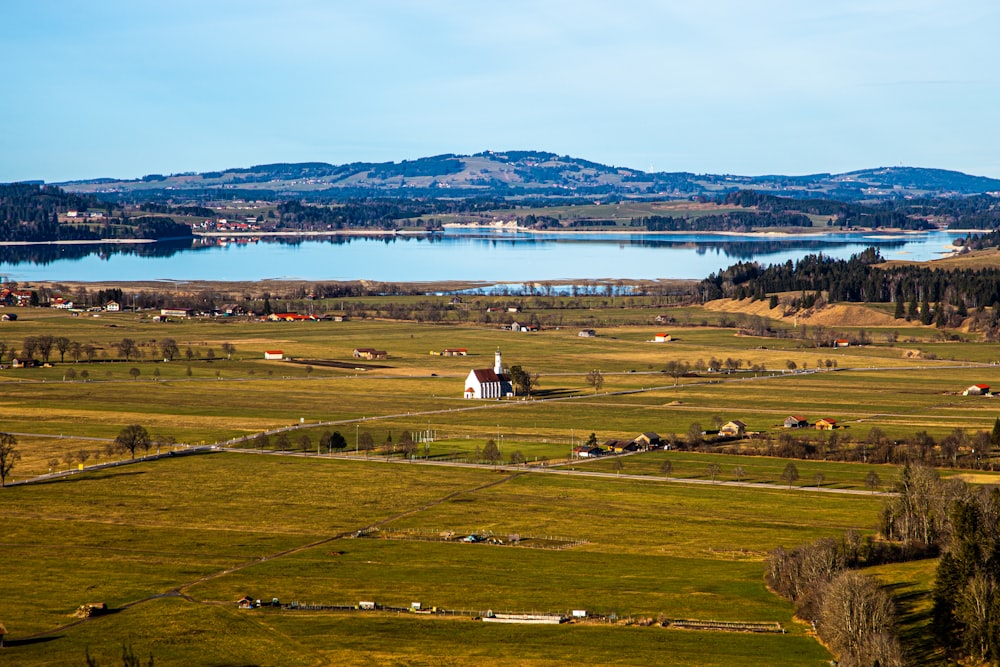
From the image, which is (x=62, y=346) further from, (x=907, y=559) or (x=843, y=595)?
(x=843, y=595)

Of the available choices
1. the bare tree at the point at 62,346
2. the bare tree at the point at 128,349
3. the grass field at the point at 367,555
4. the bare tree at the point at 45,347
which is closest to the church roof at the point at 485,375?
the grass field at the point at 367,555

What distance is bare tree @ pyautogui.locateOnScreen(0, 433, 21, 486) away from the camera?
6762cm

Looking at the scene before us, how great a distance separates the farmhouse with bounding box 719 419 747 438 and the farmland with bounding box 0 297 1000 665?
979 mm

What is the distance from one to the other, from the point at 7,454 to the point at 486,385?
124ft

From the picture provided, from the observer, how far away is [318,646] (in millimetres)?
43031

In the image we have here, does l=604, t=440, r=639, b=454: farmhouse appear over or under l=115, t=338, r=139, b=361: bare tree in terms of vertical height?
under

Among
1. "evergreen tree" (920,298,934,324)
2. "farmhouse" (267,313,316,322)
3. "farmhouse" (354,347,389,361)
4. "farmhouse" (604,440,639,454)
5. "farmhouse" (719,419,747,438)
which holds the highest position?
"evergreen tree" (920,298,934,324)

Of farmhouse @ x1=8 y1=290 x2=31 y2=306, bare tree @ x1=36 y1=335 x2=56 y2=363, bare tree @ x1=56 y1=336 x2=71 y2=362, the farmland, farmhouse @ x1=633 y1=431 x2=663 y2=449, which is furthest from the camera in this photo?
farmhouse @ x1=8 y1=290 x2=31 y2=306

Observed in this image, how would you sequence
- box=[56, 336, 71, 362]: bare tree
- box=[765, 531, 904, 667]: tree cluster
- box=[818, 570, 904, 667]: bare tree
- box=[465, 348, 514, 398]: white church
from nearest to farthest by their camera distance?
box=[818, 570, 904, 667]: bare tree, box=[765, 531, 904, 667]: tree cluster, box=[465, 348, 514, 398]: white church, box=[56, 336, 71, 362]: bare tree

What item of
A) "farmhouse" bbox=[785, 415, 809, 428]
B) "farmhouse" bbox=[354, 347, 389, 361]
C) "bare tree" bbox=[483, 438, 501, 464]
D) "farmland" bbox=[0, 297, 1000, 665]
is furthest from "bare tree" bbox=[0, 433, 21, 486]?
"farmhouse" bbox=[785, 415, 809, 428]

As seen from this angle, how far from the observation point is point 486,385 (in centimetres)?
9838

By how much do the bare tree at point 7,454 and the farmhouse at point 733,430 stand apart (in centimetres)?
4278

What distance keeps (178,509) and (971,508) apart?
3680 cm

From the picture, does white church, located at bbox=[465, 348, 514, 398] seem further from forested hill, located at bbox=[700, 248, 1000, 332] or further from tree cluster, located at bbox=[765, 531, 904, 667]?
forested hill, located at bbox=[700, 248, 1000, 332]
